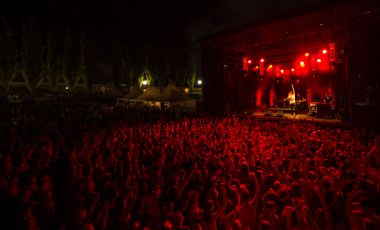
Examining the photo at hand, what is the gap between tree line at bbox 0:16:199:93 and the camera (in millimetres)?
31438

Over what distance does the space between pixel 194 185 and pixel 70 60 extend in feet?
129

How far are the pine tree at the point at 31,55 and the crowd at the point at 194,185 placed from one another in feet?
91.6

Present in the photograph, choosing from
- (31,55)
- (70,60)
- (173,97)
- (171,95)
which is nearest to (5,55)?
(31,55)

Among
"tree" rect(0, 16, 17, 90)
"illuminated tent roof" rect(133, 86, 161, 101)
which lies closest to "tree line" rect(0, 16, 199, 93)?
"tree" rect(0, 16, 17, 90)

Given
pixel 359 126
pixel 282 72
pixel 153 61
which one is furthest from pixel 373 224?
pixel 153 61

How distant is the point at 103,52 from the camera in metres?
51.2

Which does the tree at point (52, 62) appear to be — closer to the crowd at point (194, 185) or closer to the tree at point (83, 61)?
the tree at point (83, 61)

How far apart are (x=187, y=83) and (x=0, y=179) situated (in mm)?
47284

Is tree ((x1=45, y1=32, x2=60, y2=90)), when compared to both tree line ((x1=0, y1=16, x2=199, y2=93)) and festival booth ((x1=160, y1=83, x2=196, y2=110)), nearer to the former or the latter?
tree line ((x1=0, y1=16, x2=199, y2=93))

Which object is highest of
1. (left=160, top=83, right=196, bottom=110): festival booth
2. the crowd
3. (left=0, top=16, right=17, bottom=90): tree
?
(left=0, top=16, right=17, bottom=90): tree

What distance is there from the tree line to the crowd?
91.5ft

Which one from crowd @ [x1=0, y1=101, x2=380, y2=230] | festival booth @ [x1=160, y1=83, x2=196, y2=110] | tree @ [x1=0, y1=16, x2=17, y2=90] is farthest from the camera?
tree @ [x1=0, y1=16, x2=17, y2=90]

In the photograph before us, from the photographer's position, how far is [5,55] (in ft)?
97.6

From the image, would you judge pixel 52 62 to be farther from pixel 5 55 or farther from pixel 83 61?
pixel 5 55
